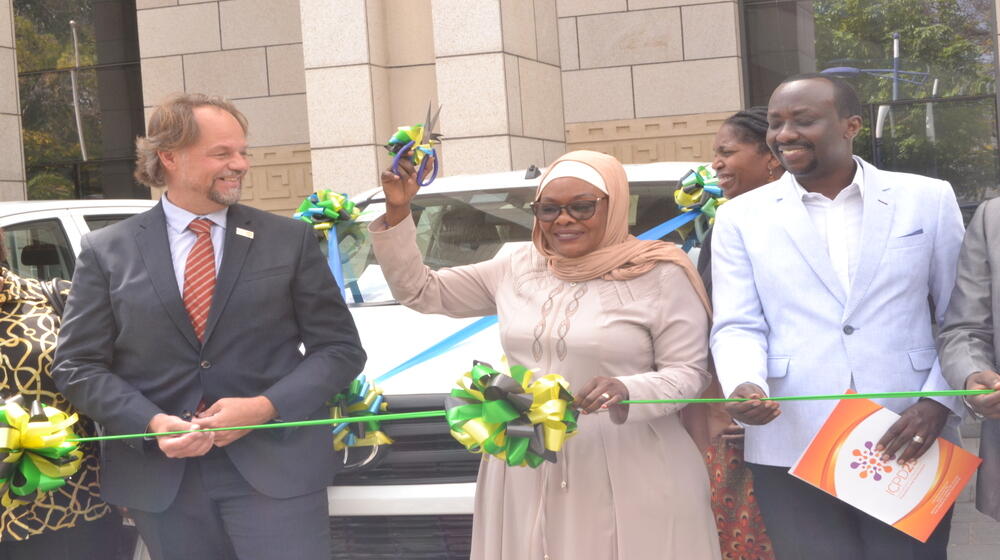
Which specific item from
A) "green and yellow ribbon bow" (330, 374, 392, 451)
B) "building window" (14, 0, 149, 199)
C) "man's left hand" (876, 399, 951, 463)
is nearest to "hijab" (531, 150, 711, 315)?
"man's left hand" (876, 399, 951, 463)

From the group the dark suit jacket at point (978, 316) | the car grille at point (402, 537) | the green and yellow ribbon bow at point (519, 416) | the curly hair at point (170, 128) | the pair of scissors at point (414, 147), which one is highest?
the curly hair at point (170, 128)

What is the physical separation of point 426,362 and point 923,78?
35.7 ft

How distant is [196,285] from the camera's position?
3883 millimetres

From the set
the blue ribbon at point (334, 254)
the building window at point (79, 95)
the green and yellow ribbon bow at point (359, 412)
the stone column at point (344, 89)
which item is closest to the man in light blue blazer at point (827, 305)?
the green and yellow ribbon bow at point (359, 412)

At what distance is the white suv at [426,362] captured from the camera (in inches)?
198

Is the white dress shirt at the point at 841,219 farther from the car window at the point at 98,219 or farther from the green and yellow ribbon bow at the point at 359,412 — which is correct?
the car window at the point at 98,219

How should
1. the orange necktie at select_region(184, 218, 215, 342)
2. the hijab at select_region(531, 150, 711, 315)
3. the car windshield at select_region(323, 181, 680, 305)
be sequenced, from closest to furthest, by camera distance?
the hijab at select_region(531, 150, 711, 315), the orange necktie at select_region(184, 218, 215, 342), the car windshield at select_region(323, 181, 680, 305)

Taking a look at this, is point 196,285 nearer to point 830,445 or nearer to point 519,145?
point 830,445

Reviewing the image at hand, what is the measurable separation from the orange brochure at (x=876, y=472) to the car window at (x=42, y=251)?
5.34 meters

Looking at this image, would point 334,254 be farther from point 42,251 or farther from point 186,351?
point 186,351

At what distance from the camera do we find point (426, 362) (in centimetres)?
522

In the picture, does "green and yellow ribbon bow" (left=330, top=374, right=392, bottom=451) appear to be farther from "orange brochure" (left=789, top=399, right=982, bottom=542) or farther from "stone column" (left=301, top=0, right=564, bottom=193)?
"stone column" (left=301, top=0, right=564, bottom=193)

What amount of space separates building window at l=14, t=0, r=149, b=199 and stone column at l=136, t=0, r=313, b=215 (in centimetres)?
229

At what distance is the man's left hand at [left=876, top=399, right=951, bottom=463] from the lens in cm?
346
